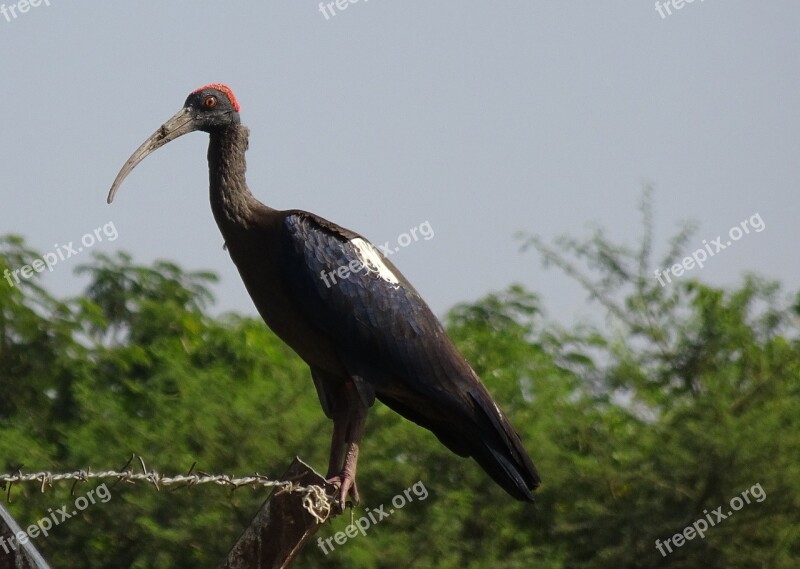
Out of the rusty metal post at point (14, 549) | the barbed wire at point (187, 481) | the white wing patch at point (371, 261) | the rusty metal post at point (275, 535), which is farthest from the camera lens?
the white wing patch at point (371, 261)

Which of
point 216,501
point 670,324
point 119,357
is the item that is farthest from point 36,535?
point 670,324

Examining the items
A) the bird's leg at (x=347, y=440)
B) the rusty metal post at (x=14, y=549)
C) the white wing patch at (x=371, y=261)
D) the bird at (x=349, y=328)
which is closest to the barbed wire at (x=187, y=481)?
the rusty metal post at (x=14, y=549)

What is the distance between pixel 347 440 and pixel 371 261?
2.78ft

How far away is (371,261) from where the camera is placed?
21.3 ft

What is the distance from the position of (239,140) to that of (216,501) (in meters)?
4.29

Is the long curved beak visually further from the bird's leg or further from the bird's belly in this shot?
the bird's leg

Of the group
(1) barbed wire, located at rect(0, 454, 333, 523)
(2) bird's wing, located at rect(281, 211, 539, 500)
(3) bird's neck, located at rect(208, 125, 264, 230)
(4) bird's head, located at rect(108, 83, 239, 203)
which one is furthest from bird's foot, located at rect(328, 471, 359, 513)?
(4) bird's head, located at rect(108, 83, 239, 203)

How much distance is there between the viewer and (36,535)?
408 inches

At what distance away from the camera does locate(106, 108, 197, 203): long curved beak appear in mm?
6324

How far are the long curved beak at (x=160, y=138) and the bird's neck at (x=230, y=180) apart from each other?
140 mm

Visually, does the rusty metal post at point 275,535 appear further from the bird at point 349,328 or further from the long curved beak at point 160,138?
the long curved beak at point 160,138

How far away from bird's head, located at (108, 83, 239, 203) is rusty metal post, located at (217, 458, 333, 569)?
8.24ft

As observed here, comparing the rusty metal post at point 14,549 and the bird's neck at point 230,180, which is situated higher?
the bird's neck at point 230,180

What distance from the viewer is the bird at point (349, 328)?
610 centimetres
